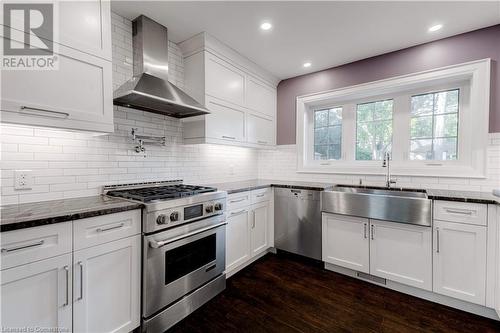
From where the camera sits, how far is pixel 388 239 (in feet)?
7.17

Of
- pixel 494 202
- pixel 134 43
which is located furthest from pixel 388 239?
pixel 134 43

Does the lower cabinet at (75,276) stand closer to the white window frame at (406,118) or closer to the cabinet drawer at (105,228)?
the cabinet drawer at (105,228)

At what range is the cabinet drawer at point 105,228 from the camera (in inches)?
50.2

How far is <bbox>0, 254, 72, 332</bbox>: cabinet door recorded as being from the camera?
1.07 meters

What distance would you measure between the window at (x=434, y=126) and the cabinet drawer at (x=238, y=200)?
1.99 metres

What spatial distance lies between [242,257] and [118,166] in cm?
156

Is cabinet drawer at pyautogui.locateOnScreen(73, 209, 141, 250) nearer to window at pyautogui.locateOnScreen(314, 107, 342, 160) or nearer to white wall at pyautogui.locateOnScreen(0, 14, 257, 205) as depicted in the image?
white wall at pyautogui.locateOnScreen(0, 14, 257, 205)

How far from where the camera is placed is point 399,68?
8.49 ft

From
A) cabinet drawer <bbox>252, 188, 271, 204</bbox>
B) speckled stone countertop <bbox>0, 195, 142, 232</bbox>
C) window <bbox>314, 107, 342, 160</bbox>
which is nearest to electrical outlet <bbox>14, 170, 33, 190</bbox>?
speckled stone countertop <bbox>0, 195, 142, 232</bbox>

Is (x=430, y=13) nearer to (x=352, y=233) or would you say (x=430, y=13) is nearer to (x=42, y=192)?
(x=352, y=233)

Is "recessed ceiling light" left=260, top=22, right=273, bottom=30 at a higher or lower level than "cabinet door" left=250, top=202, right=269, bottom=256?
higher

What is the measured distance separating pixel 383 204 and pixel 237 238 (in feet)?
4.90

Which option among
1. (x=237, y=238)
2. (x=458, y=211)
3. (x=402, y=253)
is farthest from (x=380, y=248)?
(x=237, y=238)

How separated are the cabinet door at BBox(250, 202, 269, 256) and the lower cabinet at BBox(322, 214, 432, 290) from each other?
0.71 meters
